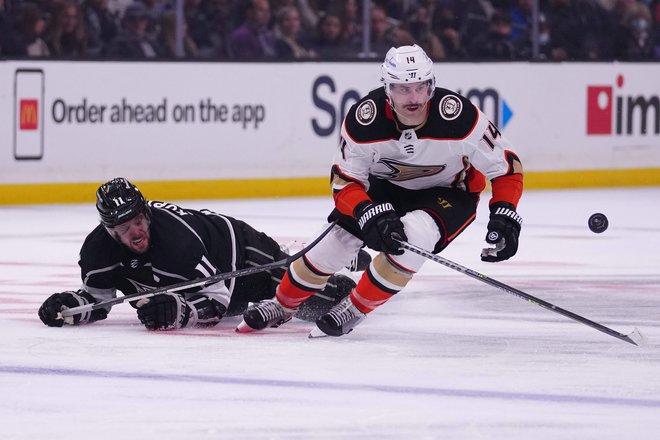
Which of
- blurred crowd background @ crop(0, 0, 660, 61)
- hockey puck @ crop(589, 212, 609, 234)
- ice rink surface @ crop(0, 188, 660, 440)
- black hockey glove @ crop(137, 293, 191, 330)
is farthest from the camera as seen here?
blurred crowd background @ crop(0, 0, 660, 61)

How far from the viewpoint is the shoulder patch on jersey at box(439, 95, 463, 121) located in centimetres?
447

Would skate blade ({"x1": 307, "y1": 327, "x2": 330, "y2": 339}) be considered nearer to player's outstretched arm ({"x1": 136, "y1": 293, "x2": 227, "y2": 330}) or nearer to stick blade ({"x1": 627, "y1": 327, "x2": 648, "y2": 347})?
player's outstretched arm ({"x1": 136, "y1": 293, "x2": 227, "y2": 330})

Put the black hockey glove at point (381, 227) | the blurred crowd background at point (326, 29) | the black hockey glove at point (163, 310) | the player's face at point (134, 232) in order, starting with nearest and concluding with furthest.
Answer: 1. the black hockey glove at point (381, 227)
2. the player's face at point (134, 232)
3. the black hockey glove at point (163, 310)
4. the blurred crowd background at point (326, 29)

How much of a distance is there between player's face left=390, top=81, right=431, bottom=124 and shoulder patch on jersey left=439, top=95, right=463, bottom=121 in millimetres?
96

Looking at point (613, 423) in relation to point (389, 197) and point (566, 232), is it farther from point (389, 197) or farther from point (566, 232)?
point (566, 232)

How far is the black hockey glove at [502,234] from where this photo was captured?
4371 mm

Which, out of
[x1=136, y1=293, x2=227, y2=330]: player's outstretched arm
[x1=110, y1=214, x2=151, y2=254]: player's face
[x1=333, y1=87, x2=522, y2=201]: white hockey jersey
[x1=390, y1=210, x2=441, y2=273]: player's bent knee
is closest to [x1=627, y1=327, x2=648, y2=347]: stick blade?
[x1=333, y1=87, x2=522, y2=201]: white hockey jersey

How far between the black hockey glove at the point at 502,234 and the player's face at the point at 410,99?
0.39 m

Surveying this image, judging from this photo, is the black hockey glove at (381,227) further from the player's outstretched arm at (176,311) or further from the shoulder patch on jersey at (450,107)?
the player's outstretched arm at (176,311)

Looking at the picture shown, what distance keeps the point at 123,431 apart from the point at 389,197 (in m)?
1.72

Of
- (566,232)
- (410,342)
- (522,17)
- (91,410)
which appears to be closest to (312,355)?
(410,342)

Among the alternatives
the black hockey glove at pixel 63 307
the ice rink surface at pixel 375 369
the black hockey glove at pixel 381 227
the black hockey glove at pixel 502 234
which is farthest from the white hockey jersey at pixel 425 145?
the black hockey glove at pixel 63 307

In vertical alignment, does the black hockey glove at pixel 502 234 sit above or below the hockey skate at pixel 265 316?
above

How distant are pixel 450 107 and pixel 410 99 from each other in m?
0.21
